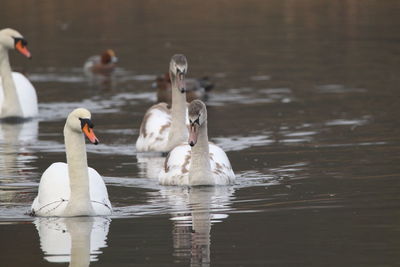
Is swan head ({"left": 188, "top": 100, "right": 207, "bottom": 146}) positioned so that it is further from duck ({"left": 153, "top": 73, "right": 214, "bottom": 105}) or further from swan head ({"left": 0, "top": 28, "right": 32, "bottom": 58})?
duck ({"left": 153, "top": 73, "right": 214, "bottom": 105})

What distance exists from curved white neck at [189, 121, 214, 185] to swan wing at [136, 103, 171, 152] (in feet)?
10.4

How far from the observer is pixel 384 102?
2103 cm

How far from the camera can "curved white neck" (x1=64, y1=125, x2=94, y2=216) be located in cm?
1178

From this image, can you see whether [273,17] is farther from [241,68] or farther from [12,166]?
[12,166]

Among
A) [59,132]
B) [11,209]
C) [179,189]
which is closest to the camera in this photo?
[11,209]

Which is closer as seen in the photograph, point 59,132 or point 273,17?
point 59,132

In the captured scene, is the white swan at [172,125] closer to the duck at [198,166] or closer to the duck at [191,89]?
the duck at [198,166]

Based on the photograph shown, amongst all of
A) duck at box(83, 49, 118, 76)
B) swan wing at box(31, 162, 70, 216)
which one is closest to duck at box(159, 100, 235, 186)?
swan wing at box(31, 162, 70, 216)

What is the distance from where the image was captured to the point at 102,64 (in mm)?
28000

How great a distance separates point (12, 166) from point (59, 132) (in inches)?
143

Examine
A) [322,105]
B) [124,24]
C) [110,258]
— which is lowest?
[110,258]

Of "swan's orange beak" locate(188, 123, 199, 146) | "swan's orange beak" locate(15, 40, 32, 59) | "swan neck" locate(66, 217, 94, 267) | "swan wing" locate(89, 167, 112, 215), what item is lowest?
"swan neck" locate(66, 217, 94, 267)

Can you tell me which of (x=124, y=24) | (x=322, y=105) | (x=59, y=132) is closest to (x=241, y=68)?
(x=322, y=105)

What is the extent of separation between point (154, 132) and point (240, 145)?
1.18m
